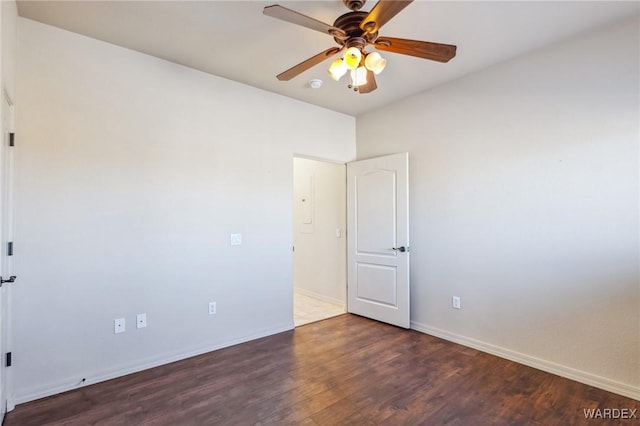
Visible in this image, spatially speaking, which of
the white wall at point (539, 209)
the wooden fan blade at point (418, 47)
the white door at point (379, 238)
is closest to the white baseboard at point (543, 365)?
the white wall at point (539, 209)

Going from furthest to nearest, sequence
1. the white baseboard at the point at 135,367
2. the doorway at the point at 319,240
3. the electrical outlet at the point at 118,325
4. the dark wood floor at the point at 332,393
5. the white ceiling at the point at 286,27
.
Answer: the doorway at the point at 319,240, the electrical outlet at the point at 118,325, the white baseboard at the point at 135,367, the white ceiling at the point at 286,27, the dark wood floor at the point at 332,393

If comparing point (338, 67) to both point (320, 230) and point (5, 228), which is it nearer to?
point (5, 228)

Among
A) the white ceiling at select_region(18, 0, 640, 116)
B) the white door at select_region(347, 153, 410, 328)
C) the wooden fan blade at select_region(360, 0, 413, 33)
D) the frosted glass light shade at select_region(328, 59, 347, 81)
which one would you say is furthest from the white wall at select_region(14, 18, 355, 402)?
the wooden fan blade at select_region(360, 0, 413, 33)

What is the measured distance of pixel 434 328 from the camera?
361 cm

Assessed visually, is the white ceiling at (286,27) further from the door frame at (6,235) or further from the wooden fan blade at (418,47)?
the door frame at (6,235)

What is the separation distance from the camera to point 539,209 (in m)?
2.82

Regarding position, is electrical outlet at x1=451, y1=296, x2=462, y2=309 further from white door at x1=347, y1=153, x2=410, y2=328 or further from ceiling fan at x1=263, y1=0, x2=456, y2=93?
ceiling fan at x1=263, y1=0, x2=456, y2=93

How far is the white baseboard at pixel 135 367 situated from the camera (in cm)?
236

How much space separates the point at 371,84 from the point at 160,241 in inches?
87.9

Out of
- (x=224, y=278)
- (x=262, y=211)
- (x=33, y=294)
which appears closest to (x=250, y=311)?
(x=224, y=278)

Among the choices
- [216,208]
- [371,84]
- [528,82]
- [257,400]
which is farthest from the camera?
[216,208]

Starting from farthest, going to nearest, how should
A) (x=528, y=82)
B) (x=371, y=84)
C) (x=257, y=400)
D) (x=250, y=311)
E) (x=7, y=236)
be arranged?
(x=250, y=311) → (x=528, y=82) → (x=371, y=84) → (x=257, y=400) → (x=7, y=236)

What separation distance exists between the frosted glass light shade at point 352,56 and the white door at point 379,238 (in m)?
1.88

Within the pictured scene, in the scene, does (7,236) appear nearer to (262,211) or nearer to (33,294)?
(33,294)
